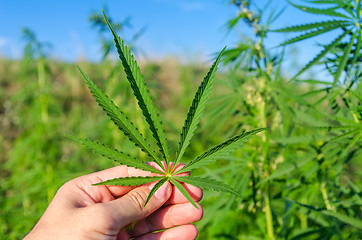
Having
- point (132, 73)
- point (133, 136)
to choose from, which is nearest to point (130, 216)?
point (133, 136)

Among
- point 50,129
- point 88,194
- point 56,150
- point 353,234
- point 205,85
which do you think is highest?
point 50,129

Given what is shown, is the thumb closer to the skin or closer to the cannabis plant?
the skin

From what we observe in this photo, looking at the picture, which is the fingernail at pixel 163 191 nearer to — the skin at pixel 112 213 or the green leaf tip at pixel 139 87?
the skin at pixel 112 213

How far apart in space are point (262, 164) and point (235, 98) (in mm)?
289

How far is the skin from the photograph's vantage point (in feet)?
2.78

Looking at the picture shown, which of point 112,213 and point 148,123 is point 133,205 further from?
point 148,123

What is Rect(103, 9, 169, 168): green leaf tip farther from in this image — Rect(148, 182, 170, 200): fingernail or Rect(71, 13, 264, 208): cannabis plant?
Rect(148, 182, 170, 200): fingernail

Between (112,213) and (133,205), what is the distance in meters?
0.07

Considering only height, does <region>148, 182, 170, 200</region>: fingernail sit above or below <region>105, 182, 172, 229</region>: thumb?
above

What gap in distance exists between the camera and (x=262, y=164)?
1261mm

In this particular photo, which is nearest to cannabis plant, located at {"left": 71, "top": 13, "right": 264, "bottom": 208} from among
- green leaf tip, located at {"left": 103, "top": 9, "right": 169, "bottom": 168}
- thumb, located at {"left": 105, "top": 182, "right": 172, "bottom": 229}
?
green leaf tip, located at {"left": 103, "top": 9, "right": 169, "bottom": 168}

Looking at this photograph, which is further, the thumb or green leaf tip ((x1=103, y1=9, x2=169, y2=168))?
the thumb

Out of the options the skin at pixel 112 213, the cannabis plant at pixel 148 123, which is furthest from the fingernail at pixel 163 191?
the cannabis plant at pixel 148 123

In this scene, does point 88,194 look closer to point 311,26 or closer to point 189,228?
Result: point 189,228
